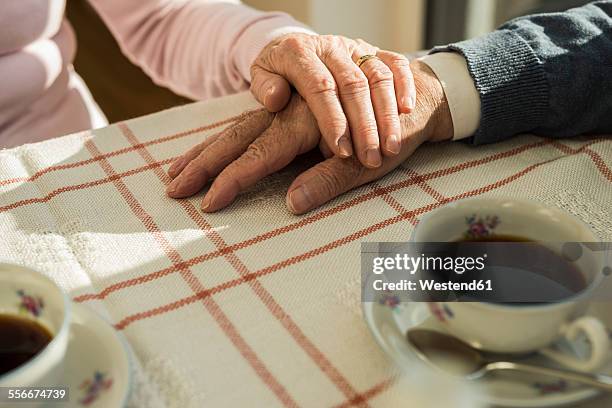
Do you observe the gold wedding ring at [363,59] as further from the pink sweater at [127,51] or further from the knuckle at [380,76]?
the pink sweater at [127,51]

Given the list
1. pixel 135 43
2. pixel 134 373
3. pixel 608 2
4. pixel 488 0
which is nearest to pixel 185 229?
pixel 134 373

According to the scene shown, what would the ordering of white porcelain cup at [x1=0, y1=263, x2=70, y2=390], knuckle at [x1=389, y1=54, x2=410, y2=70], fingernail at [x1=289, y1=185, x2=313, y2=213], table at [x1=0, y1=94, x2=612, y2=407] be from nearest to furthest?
1. white porcelain cup at [x1=0, y1=263, x2=70, y2=390]
2. table at [x1=0, y1=94, x2=612, y2=407]
3. fingernail at [x1=289, y1=185, x2=313, y2=213]
4. knuckle at [x1=389, y1=54, x2=410, y2=70]

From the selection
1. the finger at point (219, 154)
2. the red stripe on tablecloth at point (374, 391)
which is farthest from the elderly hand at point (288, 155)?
the red stripe on tablecloth at point (374, 391)

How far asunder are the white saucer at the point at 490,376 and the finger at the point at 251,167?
238 millimetres

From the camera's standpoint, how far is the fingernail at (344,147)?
78 centimetres

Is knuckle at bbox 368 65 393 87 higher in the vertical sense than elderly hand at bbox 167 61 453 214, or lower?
higher

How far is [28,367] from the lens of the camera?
1.55ft

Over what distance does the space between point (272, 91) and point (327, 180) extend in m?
0.14

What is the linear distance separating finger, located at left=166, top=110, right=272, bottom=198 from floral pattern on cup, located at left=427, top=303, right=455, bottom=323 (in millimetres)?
340

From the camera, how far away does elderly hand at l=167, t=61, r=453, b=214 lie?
77cm

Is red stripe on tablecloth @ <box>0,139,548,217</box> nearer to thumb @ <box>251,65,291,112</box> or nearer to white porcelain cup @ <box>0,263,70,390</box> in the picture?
thumb @ <box>251,65,291,112</box>

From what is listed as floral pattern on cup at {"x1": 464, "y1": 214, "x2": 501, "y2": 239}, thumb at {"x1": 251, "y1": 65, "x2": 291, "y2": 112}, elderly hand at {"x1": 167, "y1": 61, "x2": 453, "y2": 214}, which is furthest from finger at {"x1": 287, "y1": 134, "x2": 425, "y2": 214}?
floral pattern on cup at {"x1": 464, "y1": 214, "x2": 501, "y2": 239}

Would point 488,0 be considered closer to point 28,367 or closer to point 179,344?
point 179,344

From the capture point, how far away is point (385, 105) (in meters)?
0.80
